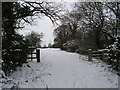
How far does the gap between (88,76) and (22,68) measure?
11.9ft

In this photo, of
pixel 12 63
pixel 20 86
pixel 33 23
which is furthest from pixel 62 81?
pixel 33 23

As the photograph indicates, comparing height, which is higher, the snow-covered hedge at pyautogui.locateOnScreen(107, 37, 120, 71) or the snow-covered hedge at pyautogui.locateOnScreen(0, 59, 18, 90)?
the snow-covered hedge at pyautogui.locateOnScreen(107, 37, 120, 71)

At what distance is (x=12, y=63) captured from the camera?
8.26 metres

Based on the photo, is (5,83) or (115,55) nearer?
(5,83)

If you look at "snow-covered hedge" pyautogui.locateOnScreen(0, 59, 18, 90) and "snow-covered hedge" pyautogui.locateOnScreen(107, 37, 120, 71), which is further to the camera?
"snow-covered hedge" pyautogui.locateOnScreen(107, 37, 120, 71)

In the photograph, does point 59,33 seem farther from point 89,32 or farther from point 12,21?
point 12,21

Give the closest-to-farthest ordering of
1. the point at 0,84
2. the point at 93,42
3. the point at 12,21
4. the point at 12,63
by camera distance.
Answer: the point at 0,84 → the point at 12,63 → the point at 12,21 → the point at 93,42

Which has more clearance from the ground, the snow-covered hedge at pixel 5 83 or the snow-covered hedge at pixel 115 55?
the snow-covered hedge at pixel 115 55

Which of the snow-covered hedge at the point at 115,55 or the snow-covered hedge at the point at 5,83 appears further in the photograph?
the snow-covered hedge at the point at 115,55

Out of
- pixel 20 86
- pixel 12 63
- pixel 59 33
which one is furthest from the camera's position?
pixel 59 33

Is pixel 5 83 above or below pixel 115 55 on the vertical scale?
below

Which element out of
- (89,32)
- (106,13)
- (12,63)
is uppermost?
(106,13)

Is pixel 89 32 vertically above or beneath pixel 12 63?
above

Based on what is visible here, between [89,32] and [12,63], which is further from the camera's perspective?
[89,32]
